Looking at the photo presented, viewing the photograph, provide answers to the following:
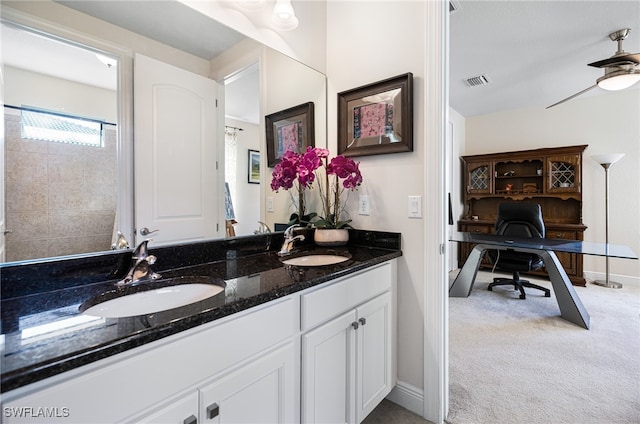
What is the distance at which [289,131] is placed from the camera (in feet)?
6.37

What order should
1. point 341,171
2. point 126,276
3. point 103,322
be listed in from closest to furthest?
point 103,322, point 126,276, point 341,171

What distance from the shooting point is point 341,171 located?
1743 mm

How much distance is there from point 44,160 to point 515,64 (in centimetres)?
399

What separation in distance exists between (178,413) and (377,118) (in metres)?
1.65

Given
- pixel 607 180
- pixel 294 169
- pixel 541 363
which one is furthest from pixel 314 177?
pixel 607 180

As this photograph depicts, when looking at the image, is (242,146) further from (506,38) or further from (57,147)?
(506,38)

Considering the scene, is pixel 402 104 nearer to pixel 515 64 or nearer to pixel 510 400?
pixel 510 400

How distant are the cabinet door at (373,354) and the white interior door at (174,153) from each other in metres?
0.87

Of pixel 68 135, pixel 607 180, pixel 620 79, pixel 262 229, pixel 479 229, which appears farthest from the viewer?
pixel 479 229

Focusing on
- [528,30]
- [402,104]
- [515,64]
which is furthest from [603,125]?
[402,104]

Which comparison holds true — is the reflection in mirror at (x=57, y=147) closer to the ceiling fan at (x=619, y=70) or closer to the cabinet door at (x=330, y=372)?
the cabinet door at (x=330, y=372)

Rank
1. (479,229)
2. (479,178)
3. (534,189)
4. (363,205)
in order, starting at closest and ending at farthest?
1. (363,205)
2. (534,189)
3. (479,229)
4. (479,178)

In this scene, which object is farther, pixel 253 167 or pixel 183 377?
pixel 253 167

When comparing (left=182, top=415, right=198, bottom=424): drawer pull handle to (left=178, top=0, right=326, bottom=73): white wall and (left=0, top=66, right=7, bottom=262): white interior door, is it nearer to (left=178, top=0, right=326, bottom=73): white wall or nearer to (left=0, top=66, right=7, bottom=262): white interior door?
(left=0, top=66, right=7, bottom=262): white interior door
